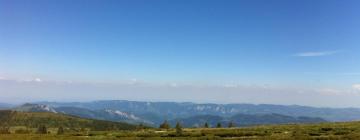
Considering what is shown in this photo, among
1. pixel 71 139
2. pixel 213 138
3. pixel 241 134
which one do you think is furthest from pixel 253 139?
pixel 71 139

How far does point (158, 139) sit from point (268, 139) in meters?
17.6

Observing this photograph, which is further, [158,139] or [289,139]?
[158,139]

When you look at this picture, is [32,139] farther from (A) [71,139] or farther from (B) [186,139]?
(B) [186,139]

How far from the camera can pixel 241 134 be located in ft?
225

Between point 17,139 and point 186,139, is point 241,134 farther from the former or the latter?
point 17,139

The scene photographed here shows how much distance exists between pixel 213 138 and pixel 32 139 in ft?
98.0

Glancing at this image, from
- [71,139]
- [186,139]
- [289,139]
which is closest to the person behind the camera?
[289,139]

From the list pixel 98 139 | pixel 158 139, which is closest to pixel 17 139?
pixel 98 139

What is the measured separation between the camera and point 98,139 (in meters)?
64.2

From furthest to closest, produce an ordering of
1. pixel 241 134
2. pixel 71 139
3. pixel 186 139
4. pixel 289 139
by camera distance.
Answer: pixel 241 134 < pixel 71 139 < pixel 186 139 < pixel 289 139

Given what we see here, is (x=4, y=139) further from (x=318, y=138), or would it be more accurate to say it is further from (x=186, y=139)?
(x=318, y=138)

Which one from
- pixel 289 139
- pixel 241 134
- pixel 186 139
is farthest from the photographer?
pixel 241 134

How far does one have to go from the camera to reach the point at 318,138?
175 feet

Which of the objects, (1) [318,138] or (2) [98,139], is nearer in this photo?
(1) [318,138]
